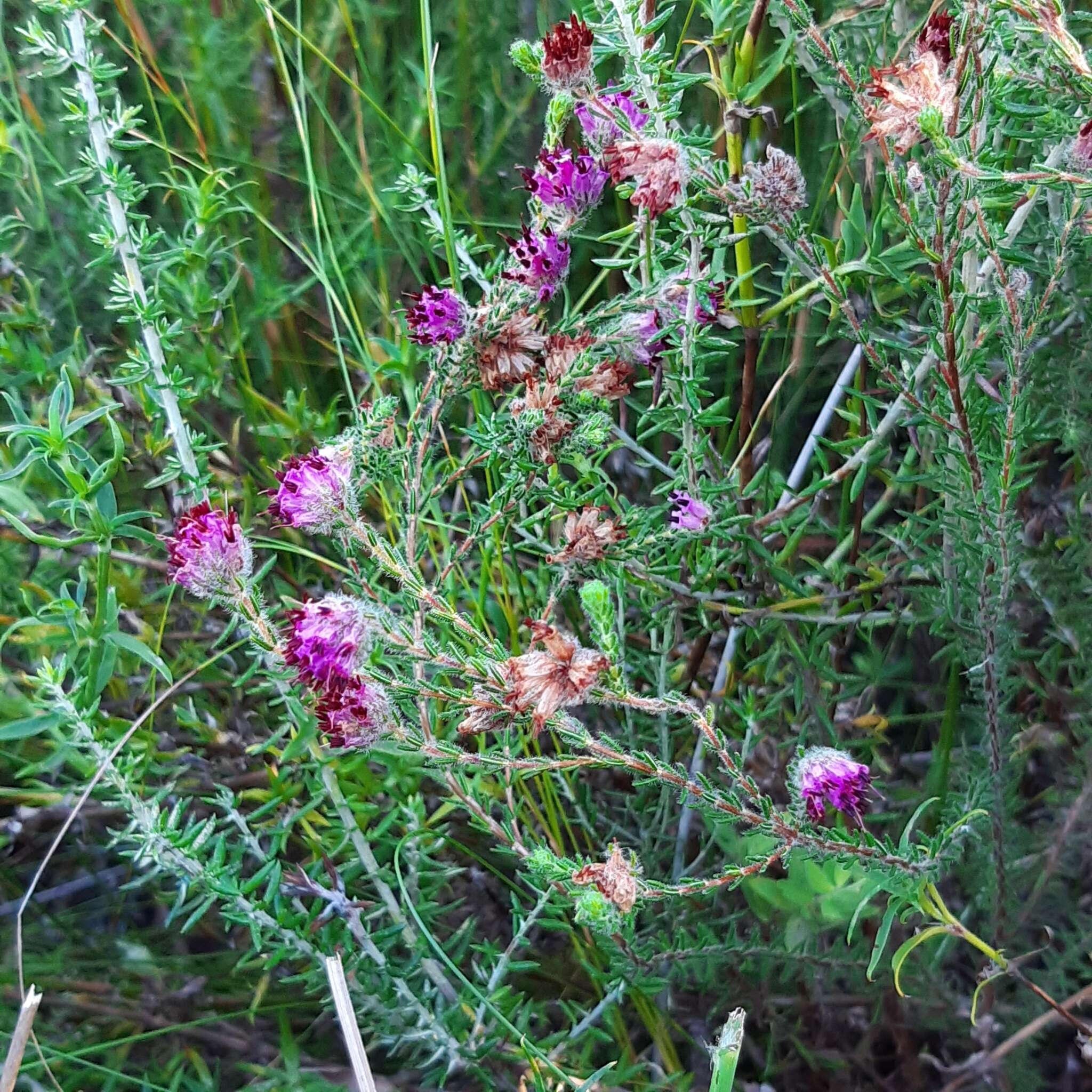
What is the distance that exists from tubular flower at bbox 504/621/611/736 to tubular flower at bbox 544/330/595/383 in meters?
0.20

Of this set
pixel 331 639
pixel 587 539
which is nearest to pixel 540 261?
pixel 587 539

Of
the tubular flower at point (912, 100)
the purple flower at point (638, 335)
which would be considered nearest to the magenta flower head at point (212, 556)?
the purple flower at point (638, 335)

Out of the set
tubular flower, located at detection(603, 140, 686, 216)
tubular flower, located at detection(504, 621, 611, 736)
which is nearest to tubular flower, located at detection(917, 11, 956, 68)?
tubular flower, located at detection(603, 140, 686, 216)

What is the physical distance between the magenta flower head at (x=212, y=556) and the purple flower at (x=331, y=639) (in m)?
0.07

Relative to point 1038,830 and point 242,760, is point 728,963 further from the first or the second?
point 242,760

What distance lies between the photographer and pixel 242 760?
97 centimetres

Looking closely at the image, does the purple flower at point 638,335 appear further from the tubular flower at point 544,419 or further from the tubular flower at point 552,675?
the tubular flower at point 552,675

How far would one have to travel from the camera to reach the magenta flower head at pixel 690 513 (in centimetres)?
77

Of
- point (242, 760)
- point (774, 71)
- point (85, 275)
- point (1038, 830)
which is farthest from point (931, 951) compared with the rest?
point (85, 275)

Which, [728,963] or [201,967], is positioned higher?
[201,967]

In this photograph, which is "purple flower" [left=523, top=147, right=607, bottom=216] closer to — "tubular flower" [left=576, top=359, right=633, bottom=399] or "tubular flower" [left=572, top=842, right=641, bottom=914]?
"tubular flower" [left=576, top=359, right=633, bottom=399]

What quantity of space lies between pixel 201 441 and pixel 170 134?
44 centimetres

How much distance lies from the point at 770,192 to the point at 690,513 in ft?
0.73

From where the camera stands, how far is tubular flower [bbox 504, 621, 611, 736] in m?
0.55
